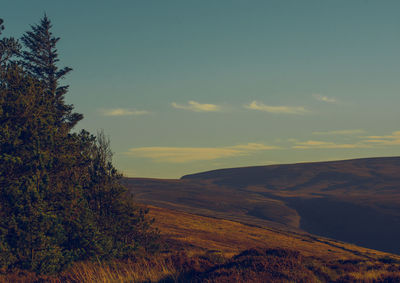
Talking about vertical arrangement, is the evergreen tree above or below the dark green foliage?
above

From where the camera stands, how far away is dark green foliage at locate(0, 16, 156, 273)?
→ 1334cm

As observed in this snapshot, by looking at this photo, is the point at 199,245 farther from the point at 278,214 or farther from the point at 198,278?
the point at 278,214

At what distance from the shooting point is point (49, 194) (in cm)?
1515

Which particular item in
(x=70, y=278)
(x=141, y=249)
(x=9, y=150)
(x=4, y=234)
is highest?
(x=9, y=150)

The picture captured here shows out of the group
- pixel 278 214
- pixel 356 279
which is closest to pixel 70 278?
pixel 356 279

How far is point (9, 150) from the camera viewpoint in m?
14.5

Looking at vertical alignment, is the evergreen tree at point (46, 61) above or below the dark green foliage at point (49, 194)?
above

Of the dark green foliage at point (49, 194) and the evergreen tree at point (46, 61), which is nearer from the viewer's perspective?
the dark green foliage at point (49, 194)

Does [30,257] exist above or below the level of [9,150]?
below

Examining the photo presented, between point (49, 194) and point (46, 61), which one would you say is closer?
point (49, 194)

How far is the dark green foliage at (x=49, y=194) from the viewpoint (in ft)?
43.8

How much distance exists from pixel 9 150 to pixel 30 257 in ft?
13.3

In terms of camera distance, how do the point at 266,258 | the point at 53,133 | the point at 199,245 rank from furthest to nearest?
1. the point at 199,245
2. the point at 53,133
3. the point at 266,258

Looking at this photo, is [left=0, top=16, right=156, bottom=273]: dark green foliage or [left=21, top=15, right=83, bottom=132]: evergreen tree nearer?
[left=0, top=16, right=156, bottom=273]: dark green foliage
